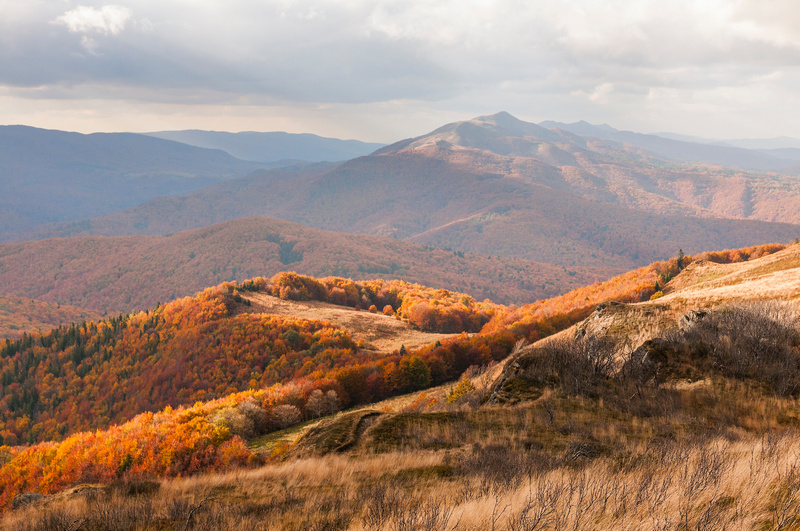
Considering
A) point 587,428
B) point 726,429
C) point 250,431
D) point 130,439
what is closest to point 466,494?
point 587,428

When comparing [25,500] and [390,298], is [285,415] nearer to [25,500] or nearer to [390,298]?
[25,500]

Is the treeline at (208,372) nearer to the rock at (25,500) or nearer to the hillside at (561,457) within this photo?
the rock at (25,500)

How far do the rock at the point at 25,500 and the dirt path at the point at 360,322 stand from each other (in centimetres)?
8500

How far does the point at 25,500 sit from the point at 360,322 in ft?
347

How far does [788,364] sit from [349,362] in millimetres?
77927

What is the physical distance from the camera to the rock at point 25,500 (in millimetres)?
14191

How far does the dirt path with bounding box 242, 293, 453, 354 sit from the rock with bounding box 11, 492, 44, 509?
85.0 meters

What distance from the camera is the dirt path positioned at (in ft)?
348

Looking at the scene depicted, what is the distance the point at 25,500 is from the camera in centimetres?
1480

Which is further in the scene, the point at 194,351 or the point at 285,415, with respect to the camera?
the point at 194,351

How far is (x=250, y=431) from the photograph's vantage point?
53875 mm

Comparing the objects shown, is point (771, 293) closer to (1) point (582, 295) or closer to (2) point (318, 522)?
(2) point (318, 522)

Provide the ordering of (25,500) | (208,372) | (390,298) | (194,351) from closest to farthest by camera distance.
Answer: (25,500) < (208,372) < (194,351) < (390,298)

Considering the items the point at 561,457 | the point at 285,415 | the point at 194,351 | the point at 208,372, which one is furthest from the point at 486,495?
the point at 194,351
